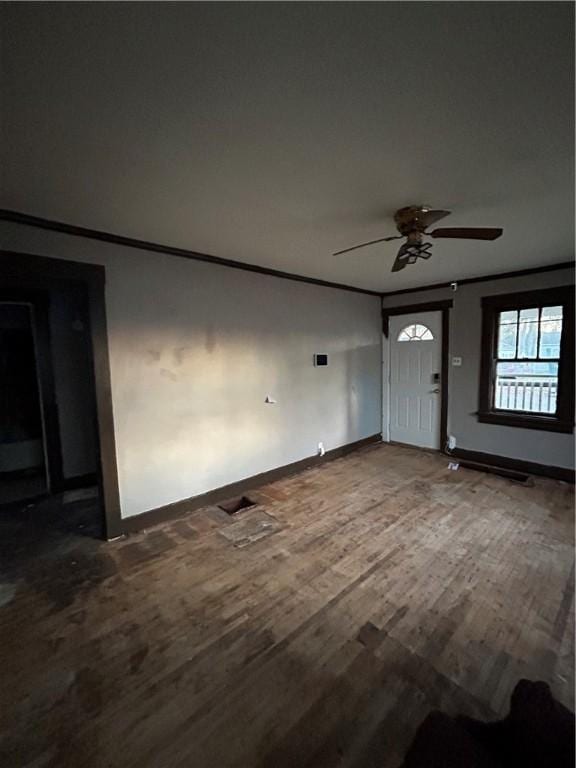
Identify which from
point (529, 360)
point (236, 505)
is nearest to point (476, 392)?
point (529, 360)

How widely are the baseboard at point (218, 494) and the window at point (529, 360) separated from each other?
214cm

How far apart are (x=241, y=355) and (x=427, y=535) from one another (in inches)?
93.8

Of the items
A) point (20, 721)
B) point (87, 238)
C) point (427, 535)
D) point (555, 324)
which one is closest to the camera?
point (20, 721)

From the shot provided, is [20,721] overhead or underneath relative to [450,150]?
underneath

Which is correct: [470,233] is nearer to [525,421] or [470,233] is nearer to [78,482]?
[525,421]

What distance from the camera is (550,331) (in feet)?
12.4

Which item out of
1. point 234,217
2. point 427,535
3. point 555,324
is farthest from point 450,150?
point 555,324

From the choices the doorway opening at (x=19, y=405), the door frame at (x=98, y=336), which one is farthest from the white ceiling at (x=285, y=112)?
the doorway opening at (x=19, y=405)

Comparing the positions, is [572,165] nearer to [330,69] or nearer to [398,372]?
[330,69]

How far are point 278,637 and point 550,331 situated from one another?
4.20 m

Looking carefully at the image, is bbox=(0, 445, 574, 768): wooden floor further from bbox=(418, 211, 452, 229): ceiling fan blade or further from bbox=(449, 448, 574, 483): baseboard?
bbox=(418, 211, 452, 229): ceiling fan blade

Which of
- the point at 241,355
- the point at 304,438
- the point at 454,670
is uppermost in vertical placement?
the point at 241,355

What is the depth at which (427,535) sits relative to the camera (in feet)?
8.77

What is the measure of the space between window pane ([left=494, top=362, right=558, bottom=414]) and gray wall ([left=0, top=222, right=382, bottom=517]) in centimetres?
207
